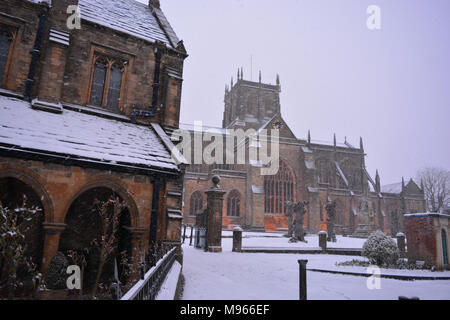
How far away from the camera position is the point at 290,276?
8539mm

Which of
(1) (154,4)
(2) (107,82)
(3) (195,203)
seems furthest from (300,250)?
(3) (195,203)

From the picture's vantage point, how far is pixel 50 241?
22.3ft

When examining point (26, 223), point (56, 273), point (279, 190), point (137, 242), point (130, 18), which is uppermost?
point (130, 18)

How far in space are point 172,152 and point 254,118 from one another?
44.6 metres

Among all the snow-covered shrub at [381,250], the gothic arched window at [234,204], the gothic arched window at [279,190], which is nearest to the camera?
the snow-covered shrub at [381,250]

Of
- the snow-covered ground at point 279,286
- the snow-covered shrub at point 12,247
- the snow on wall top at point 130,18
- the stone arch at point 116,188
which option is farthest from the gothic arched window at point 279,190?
the snow-covered shrub at point 12,247

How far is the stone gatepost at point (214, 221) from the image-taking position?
14461mm

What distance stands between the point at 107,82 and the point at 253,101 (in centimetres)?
4537

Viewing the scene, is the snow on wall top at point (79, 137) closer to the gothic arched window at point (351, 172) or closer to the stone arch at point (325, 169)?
the stone arch at point (325, 169)

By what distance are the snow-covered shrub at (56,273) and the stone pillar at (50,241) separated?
0.10 m

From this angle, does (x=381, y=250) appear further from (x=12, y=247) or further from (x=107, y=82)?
(x=107, y=82)
